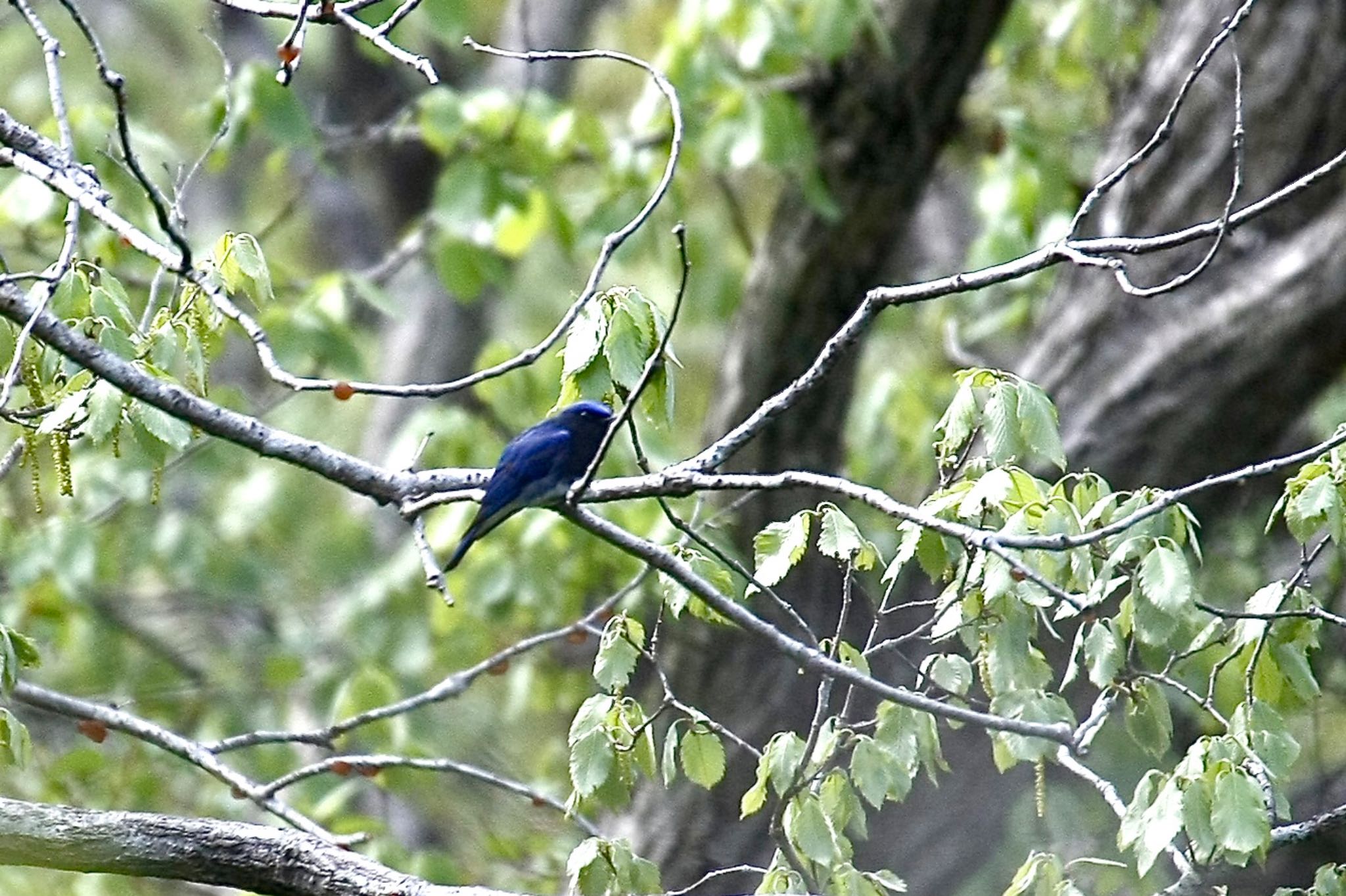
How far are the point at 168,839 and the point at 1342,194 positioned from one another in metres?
3.79

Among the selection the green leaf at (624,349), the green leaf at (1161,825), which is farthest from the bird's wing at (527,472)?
the green leaf at (1161,825)

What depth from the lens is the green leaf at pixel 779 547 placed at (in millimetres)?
2566

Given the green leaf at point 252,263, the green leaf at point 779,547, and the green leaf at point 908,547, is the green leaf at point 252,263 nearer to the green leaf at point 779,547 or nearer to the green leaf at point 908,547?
the green leaf at point 779,547

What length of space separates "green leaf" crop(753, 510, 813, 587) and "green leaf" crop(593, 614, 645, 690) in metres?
0.24

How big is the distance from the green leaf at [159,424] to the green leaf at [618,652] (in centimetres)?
75

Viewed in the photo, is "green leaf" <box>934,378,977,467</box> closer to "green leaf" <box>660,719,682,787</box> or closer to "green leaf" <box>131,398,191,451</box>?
"green leaf" <box>660,719,682,787</box>

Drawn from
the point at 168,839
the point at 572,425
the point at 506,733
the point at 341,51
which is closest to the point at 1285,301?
the point at 572,425

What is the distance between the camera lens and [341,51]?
7.80 m

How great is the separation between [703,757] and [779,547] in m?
0.39

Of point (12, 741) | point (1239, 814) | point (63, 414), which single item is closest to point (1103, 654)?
point (1239, 814)

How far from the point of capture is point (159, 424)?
257cm

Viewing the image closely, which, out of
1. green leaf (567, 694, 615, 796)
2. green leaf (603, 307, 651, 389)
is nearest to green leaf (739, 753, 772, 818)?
green leaf (567, 694, 615, 796)

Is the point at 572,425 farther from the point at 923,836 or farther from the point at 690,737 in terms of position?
the point at 923,836

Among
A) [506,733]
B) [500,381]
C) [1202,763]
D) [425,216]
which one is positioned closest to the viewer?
[1202,763]
